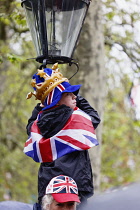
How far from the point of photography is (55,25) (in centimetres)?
393

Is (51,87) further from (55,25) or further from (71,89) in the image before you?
(55,25)

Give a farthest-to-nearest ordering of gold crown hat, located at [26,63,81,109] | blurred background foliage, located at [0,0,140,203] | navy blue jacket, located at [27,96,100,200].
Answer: blurred background foliage, located at [0,0,140,203] → gold crown hat, located at [26,63,81,109] → navy blue jacket, located at [27,96,100,200]

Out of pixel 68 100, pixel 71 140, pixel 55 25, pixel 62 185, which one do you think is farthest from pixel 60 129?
pixel 55 25

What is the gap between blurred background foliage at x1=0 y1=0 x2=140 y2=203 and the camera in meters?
7.24

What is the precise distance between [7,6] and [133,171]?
10524 millimetres

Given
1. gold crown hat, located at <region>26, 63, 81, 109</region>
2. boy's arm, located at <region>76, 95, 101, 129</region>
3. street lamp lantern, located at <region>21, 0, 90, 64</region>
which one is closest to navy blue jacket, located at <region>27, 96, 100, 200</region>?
gold crown hat, located at <region>26, 63, 81, 109</region>

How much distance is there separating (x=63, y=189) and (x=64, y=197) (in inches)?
2.5

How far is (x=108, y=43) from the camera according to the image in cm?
744

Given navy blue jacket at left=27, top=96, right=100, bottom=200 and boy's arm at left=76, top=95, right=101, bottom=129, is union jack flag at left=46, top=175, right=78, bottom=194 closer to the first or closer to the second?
navy blue jacket at left=27, top=96, right=100, bottom=200

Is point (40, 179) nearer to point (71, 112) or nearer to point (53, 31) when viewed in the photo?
point (71, 112)

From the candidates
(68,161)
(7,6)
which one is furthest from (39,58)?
(7,6)

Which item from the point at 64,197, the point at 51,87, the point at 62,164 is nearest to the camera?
the point at 64,197

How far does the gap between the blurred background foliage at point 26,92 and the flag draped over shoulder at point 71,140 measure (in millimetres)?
1882

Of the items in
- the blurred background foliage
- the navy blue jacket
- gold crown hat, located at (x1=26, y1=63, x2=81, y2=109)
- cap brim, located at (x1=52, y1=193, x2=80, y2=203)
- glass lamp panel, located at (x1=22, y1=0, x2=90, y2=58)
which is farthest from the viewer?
the blurred background foliage
